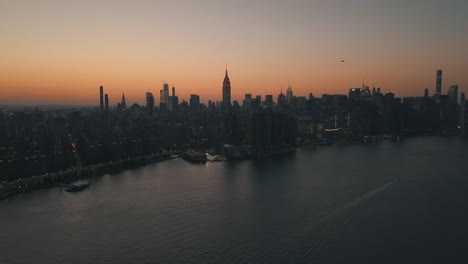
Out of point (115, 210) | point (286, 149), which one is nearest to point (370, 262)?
point (115, 210)

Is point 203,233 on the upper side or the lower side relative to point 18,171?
lower

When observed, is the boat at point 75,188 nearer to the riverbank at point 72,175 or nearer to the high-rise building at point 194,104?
the riverbank at point 72,175

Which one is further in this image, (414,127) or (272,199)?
(414,127)

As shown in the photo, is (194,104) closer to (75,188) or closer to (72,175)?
(72,175)

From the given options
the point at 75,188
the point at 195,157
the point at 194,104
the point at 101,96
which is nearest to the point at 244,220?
the point at 75,188

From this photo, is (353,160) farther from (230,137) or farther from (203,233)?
(203,233)

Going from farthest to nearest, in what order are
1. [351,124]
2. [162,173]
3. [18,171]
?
[351,124] < [162,173] < [18,171]
